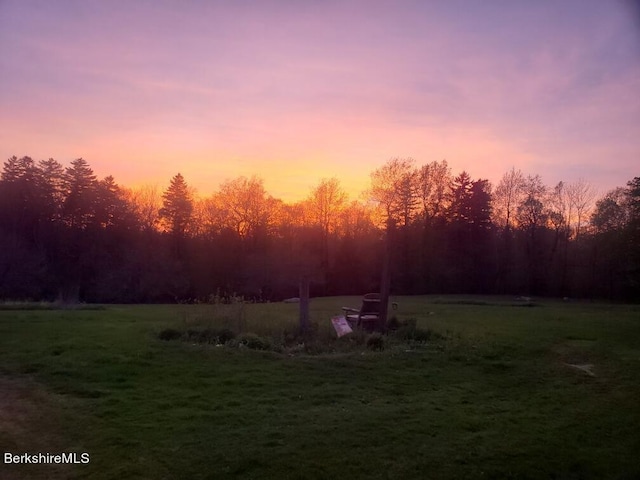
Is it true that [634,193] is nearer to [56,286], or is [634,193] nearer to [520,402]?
[520,402]

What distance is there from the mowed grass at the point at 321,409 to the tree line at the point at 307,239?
3302 centimetres

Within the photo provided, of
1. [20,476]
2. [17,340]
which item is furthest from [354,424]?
[17,340]

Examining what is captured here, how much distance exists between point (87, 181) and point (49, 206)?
Result: 4.00 metres

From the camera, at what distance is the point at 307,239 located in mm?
54750

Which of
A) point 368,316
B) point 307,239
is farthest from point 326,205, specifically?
point 368,316

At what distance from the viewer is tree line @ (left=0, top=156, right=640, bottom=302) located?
44.4m

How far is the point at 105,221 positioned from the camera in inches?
1880

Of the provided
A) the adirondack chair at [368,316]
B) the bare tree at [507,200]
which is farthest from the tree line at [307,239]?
the adirondack chair at [368,316]

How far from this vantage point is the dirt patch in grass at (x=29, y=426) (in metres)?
5.13

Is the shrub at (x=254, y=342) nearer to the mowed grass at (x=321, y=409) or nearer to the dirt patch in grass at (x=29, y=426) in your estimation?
the mowed grass at (x=321, y=409)

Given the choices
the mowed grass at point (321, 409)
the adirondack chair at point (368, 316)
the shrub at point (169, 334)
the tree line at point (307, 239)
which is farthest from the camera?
the tree line at point (307, 239)

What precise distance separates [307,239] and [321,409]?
47.5 metres

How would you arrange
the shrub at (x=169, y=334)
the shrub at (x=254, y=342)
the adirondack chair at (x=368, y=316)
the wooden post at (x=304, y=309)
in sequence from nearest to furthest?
the shrub at (x=254, y=342), the shrub at (x=169, y=334), the wooden post at (x=304, y=309), the adirondack chair at (x=368, y=316)

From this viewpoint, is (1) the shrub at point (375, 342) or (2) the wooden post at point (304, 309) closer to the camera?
(1) the shrub at point (375, 342)
